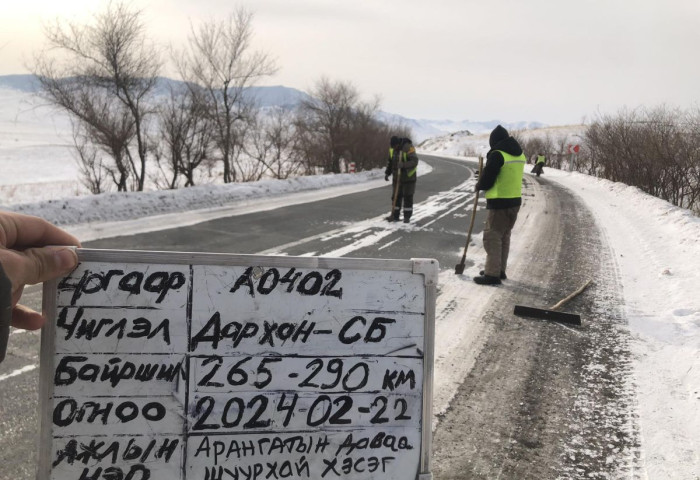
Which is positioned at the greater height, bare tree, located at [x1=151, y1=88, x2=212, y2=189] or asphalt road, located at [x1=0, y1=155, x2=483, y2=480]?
bare tree, located at [x1=151, y1=88, x2=212, y2=189]

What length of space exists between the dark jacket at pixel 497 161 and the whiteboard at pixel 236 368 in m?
4.35

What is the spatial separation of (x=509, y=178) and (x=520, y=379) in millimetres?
3099

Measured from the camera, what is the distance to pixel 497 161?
5906 millimetres

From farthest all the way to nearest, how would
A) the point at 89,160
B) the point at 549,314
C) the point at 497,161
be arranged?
1. the point at 89,160
2. the point at 497,161
3. the point at 549,314

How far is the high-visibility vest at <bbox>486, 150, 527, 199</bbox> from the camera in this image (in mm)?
5965

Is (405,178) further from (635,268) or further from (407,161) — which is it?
(635,268)

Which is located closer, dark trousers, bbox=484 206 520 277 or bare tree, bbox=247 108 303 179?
dark trousers, bbox=484 206 520 277

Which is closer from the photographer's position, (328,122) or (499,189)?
(499,189)

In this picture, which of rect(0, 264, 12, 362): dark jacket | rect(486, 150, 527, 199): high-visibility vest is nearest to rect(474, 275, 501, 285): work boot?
rect(486, 150, 527, 199): high-visibility vest

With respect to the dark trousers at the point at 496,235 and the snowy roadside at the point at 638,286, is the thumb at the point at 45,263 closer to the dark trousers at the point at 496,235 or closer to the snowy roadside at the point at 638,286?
the snowy roadside at the point at 638,286

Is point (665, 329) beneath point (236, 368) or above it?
beneath

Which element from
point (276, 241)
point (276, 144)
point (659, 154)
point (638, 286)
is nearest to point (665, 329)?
point (638, 286)

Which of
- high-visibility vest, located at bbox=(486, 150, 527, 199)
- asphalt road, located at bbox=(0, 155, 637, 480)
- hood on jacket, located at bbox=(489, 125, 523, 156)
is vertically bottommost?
asphalt road, located at bbox=(0, 155, 637, 480)

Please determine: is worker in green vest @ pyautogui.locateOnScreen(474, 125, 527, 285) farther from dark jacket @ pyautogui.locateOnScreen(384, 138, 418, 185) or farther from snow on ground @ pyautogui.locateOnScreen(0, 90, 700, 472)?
dark jacket @ pyautogui.locateOnScreen(384, 138, 418, 185)
